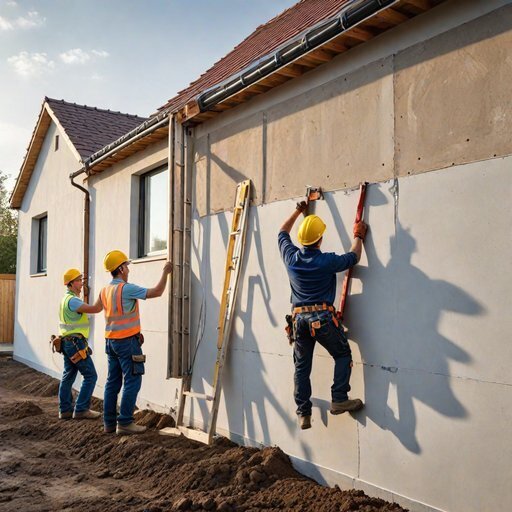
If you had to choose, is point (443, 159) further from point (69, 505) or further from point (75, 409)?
point (75, 409)

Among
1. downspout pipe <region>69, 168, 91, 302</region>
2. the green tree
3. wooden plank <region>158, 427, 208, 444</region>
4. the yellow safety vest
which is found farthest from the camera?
the green tree

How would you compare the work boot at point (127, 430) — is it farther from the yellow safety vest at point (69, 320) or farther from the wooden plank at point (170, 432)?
the yellow safety vest at point (69, 320)

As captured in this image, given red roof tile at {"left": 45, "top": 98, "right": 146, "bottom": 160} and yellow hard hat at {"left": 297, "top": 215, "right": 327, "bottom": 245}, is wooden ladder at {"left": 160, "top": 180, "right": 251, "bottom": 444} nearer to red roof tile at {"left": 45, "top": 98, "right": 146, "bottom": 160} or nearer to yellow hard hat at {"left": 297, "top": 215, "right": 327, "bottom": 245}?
yellow hard hat at {"left": 297, "top": 215, "right": 327, "bottom": 245}

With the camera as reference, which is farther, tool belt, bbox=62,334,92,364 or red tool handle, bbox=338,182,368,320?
tool belt, bbox=62,334,92,364

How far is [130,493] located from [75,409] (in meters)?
3.27

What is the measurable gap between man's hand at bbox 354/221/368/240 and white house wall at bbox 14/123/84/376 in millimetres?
7327

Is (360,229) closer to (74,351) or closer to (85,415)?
(74,351)

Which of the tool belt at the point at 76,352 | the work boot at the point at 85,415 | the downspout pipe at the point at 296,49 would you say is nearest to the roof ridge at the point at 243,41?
the downspout pipe at the point at 296,49

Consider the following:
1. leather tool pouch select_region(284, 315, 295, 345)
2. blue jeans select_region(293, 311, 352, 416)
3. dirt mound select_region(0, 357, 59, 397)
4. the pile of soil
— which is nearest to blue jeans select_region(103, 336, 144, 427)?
the pile of soil

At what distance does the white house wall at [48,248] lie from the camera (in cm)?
1198

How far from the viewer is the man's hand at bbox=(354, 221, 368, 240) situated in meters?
4.95

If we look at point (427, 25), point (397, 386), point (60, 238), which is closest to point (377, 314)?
point (397, 386)

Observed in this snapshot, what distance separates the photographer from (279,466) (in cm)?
549

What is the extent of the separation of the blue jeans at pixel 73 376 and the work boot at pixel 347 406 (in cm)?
460
